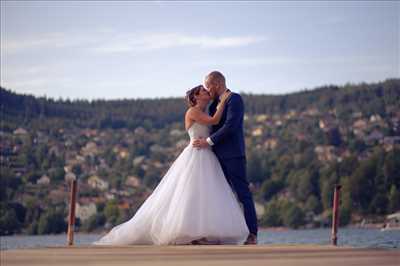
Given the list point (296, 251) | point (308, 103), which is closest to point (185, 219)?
point (296, 251)

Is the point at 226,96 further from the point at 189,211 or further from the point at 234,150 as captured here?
the point at 189,211

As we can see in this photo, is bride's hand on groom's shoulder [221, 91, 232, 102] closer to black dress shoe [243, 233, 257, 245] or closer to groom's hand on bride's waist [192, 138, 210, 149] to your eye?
groom's hand on bride's waist [192, 138, 210, 149]

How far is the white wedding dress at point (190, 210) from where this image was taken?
10.8 metres

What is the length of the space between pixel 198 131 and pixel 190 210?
101cm


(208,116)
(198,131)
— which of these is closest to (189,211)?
(198,131)

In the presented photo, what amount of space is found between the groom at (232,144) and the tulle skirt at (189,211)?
0.30 feet

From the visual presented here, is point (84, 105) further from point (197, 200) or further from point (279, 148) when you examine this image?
point (197, 200)

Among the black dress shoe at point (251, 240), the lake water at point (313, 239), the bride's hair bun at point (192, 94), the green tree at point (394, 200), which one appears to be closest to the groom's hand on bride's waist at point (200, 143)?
the bride's hair bun at point (192, 94)

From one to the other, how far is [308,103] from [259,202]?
164 feet

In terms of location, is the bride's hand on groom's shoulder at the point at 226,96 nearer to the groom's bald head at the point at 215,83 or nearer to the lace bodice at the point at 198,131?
the groom's bald head at the point at 215,83

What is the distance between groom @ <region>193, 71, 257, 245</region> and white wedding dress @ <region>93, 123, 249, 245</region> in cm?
9

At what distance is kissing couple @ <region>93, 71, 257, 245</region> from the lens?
35.5ft

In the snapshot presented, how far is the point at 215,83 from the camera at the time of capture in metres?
11.3

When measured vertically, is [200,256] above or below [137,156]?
below
